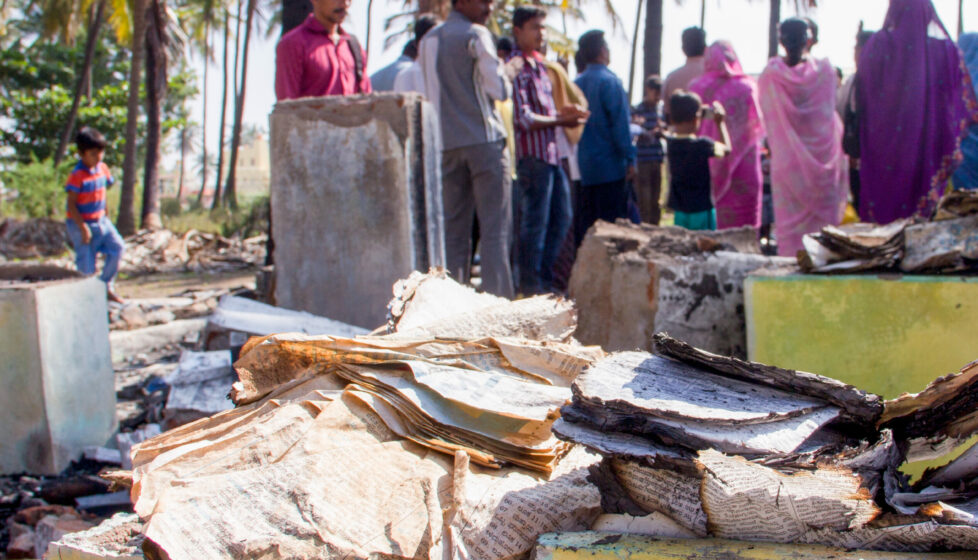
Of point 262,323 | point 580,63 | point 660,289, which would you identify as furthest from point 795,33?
point 262,323

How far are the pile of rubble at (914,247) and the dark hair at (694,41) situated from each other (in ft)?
16.4

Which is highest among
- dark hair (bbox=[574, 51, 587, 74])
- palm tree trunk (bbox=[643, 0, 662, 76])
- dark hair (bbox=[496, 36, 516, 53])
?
palm tree trunk (bbox=[643, 0, 662, 76])

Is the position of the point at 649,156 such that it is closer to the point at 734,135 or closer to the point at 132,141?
the point at 734,135

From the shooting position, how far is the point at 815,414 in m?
1.48

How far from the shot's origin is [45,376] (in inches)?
133

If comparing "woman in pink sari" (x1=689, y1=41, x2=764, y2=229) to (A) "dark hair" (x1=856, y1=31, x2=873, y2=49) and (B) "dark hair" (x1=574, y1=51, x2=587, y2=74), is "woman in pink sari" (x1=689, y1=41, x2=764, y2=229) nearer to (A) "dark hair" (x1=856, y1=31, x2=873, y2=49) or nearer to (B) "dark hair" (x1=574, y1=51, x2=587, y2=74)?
(A) "dark hair" (x1=856, y1=31, x2=873, y2=49)

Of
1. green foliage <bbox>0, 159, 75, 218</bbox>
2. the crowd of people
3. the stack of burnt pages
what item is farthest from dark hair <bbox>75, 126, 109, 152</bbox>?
green foliage <bbox>0, 159, 75, 218</bbox>

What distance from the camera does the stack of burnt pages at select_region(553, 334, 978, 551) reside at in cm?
131

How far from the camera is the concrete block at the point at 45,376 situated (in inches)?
131

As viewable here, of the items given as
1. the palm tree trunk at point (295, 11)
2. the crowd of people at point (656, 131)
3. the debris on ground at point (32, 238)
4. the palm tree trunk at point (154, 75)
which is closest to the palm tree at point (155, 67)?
the palm tree trunk at point (154, 75)

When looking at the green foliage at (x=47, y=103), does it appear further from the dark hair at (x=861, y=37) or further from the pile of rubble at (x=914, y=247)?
the pile of rubble at (x=914, y=247)

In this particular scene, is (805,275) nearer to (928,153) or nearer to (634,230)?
(634,230)

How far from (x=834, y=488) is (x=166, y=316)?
642 cm

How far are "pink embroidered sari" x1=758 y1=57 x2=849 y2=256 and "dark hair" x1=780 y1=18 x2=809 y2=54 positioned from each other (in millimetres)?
158
